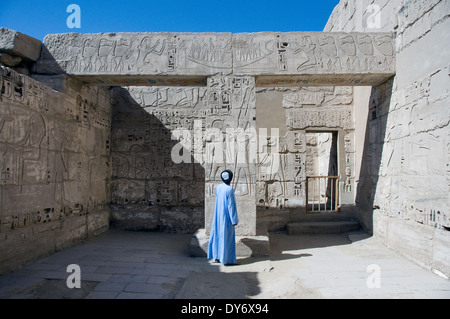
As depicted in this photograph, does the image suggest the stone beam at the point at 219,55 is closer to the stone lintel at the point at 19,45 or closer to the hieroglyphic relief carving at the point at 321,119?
the stone lintel at the point at 19,45

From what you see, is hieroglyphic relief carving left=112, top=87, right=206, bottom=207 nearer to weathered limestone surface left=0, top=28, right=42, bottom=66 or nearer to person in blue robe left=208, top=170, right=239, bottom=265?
weathered limestone surface left=0, top=28, right=42, bottom=66

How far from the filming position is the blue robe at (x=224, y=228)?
436 cm

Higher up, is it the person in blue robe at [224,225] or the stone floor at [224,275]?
the person in blue robe at [224,225]

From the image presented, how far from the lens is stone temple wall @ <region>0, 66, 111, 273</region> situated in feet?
12.7

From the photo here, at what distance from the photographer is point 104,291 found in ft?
10.9

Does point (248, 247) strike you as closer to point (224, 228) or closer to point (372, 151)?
point (224, 228)

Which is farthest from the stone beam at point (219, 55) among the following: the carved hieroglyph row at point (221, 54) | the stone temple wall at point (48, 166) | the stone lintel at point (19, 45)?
the stone temple wall at point (48, 166)

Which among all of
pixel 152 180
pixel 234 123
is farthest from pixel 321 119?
pixel 152 180

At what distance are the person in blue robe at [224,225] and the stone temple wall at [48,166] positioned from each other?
8.16 feet

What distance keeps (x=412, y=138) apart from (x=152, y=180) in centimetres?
498

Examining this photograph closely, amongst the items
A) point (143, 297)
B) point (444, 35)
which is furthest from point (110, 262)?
point (444, 35)

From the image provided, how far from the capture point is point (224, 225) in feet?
14.4

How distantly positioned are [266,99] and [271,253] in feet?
11.8

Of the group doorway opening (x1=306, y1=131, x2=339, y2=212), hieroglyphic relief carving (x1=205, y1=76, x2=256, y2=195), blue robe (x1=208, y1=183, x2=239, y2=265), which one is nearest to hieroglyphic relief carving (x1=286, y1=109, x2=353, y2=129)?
doorway opening (x1=306, y1=131, x2=339, y2=212)
